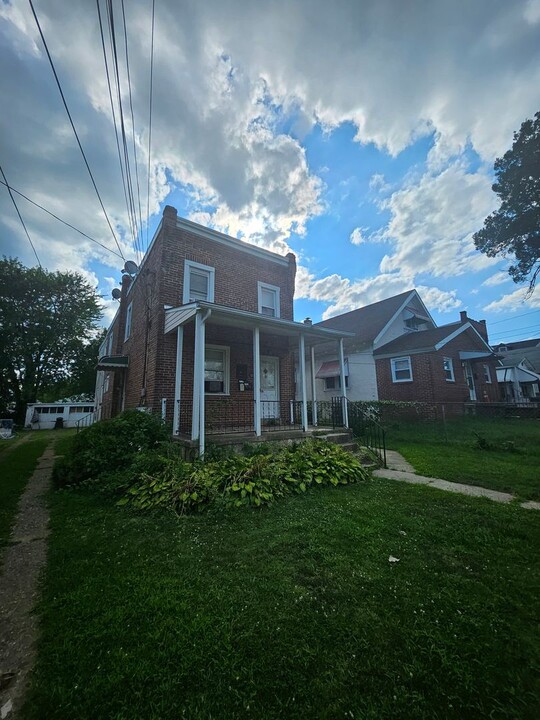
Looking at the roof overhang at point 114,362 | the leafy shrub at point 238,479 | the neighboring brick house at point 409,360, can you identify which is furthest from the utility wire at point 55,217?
the neighboring brick house at point 409,360

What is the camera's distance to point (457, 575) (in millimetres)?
2773

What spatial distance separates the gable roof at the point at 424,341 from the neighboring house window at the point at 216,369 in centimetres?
1004

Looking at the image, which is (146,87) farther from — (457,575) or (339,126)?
(457,575)

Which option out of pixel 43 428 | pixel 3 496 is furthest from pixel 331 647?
Answer: pixel 43 428

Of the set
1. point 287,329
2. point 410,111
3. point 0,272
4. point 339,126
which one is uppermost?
point 0,272

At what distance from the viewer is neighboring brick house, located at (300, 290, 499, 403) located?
14.7 metres

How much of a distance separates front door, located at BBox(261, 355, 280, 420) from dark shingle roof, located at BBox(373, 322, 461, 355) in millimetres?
8111

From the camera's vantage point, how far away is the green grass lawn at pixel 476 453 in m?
5.83

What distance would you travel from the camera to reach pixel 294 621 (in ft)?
7.41

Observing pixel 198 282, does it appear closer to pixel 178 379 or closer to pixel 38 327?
pixel 178 379

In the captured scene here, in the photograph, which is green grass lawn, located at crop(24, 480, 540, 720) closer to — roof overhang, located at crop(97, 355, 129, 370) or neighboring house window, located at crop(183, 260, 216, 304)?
neighboring house window, located at crop(183, 260, 216, 304)

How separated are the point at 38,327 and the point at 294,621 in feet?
111

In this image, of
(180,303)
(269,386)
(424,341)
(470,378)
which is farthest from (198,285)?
(470,378)

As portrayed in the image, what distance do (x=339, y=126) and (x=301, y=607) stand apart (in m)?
11.9
